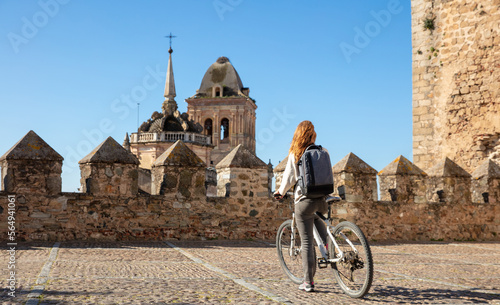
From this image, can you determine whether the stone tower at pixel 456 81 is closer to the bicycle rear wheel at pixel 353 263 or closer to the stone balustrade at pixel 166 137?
the bicycle rear wheel at pixel 353 263

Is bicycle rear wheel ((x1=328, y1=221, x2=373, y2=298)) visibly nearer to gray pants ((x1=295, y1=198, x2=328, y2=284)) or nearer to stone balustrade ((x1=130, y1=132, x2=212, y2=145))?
gray pants ((x1=295, y1=198, x2=328, y2=284))

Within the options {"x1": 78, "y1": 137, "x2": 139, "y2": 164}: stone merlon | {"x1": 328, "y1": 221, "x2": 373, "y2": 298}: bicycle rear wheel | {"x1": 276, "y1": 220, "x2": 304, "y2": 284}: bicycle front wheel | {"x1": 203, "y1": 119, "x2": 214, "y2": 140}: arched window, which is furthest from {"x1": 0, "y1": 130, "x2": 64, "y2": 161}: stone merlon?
{"x1": 203, "y1": 119, "x2": 214, "y2": 140}: arched window

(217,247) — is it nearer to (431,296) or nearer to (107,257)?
(107,257)

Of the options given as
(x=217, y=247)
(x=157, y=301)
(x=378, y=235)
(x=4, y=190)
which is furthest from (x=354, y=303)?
(x=378, y=235)

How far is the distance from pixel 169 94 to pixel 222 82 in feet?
41.7

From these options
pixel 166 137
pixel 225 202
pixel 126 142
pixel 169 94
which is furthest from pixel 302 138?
pixel 169 94

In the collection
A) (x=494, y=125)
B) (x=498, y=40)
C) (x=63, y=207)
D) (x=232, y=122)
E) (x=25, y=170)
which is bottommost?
(x=63, y=207)

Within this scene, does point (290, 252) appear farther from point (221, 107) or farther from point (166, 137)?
point (221, 107)

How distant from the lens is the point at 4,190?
29.7ft

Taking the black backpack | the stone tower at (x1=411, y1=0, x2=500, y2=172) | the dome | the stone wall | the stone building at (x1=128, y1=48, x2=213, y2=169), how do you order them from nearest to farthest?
the black backpack → the stone wall → the stone tower at (x1=411, y1=0, x2=500, y2=172) → the stone building at (x1=128, y1=48, x2=213, y2=169) → the dome

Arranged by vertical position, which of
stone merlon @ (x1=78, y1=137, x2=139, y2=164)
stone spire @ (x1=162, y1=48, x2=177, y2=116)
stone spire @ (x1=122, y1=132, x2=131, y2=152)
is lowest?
stone merlon @ (x1=78, y1=137, x2=139, y2=164)

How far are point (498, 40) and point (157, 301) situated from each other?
41.4 ft

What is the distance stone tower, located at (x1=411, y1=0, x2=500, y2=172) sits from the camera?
46.9 feet

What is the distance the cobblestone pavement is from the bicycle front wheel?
99 mm
